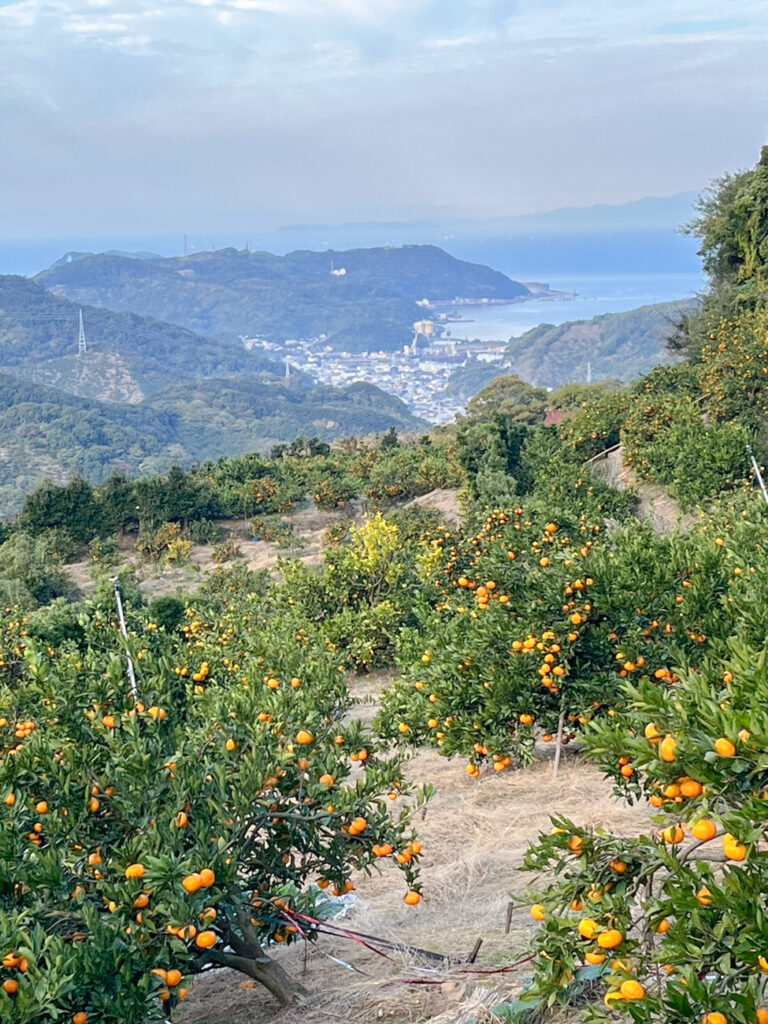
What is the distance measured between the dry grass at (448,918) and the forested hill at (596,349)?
104m

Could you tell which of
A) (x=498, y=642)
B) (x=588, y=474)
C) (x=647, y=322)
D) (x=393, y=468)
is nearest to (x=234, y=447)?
(x=647, y=322)

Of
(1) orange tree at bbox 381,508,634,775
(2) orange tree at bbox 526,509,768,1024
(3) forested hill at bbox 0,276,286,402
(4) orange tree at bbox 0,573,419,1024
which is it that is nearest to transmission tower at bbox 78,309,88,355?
(3) forested hill at bbox 0,276,286,402

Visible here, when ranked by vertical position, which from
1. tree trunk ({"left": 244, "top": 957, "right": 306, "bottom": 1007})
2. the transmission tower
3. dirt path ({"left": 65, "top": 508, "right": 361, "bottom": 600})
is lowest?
dirt path ({"left": 65, "top": 508, "right": 361, "bottom": 600})

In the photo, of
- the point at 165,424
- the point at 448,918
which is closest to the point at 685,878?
the point at 448,918

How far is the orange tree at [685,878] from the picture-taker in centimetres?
217

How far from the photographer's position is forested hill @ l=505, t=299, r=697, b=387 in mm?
113812

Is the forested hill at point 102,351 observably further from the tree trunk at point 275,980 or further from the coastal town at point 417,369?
the tree trunk at point 275,980

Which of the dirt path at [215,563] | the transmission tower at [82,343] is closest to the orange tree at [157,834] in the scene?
the dirt path at [215,563]

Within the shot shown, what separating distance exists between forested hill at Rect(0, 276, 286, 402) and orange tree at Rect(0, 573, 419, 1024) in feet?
451

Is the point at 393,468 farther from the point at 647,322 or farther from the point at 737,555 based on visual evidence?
the point at 647,322

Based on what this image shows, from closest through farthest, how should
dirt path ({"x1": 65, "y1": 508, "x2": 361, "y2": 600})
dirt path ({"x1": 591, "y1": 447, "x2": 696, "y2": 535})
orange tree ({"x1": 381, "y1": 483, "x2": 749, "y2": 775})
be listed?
orange tree ({"x1": 381, "y1": 483, "x2": 749, "y2": 775})
dirt path ({"x1": 591, "y1": 447, "x2": 696, "y2": 535})
dirt path ({"x1": 65, "y1": 508, "x2": 361, "y2": 600})

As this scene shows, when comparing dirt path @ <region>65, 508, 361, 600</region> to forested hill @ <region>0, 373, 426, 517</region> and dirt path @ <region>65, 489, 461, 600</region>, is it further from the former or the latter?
forested hill @ <region>0, 373, 426, 517</region>

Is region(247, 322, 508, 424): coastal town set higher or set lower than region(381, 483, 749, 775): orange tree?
higher

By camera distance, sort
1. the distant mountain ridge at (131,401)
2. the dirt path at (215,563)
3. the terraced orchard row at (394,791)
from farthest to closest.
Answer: the distant mountain ridge at (131,401)
the dirt path at (215,563)
the terraced orchard row at (394,791)
